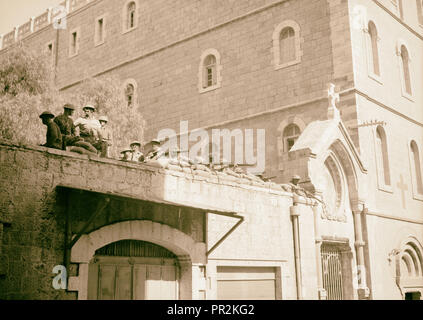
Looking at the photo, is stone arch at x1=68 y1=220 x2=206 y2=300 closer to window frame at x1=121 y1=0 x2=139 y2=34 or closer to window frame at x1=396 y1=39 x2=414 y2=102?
window frame at x1=396 y1=39 x2=414 y2=102

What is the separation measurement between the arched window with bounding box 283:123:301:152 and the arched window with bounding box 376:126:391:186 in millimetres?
2888

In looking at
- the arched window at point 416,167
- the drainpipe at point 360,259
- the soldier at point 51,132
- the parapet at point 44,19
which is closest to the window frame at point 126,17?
the parapet at point 44,19

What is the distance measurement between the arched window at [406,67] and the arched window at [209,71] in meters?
7.80

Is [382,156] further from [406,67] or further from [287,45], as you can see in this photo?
[287,45]

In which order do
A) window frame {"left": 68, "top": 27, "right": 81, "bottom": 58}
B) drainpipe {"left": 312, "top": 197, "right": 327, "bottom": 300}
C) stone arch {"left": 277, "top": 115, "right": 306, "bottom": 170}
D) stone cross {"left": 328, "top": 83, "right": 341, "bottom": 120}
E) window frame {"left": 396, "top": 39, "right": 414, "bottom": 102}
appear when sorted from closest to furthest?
1. drainpipe {"left": 312, "top": 197, "right": 327, "bottom": 300}
2. stone cross {"left": 328, "top": 83, "right": 341, "bottom": 120}
3. stone arch {"left": 277, "top": 115, "right": 306, "bottom": 170}
4. window frame {"left": 396, "top": 39, "right": 414, "bottom": 102}
5. window frame {"left": 68, "top": 27, "right": 81, "bottom": 58}

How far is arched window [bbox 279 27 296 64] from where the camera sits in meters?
18.8

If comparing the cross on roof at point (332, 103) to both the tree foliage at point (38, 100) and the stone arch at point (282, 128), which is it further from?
the tree foliage at point (38, 100)

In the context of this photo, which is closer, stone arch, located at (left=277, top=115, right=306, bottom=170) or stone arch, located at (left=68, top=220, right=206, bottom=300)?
stone arch, located at (left=68, top=220, right=206, bottom=300)

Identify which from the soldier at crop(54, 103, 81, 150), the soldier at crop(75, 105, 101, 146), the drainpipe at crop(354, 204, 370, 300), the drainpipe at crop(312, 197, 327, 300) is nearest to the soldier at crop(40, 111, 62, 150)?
the soldier at crop(54, 103, 81, 150)

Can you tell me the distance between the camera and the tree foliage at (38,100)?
15.3 meters

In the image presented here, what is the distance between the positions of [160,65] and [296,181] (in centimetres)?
1194

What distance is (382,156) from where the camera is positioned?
18.0 metres

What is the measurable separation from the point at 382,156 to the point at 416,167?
2.81 metres

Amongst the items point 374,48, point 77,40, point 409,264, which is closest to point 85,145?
point 409,264
